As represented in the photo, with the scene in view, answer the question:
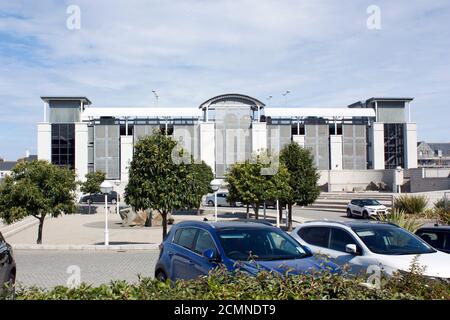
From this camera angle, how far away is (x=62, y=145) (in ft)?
200

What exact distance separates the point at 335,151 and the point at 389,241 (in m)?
53.4

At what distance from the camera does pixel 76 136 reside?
60.2 metres

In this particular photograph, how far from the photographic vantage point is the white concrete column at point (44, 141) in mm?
60469

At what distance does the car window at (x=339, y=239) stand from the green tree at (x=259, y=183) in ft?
54.3

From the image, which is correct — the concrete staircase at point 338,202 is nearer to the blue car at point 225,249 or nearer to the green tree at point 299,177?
the green tree at point 299,177

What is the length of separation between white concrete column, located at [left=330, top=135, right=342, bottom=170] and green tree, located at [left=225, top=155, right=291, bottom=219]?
33746 mm

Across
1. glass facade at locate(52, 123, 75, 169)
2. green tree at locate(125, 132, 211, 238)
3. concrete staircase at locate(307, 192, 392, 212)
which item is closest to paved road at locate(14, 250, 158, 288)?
green tree at locate(125, 132, 211, 238)

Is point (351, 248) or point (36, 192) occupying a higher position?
point (36, 192)

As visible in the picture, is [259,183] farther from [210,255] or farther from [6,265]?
[210,255]

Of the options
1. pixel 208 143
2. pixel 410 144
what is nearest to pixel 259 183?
pixel 208 143

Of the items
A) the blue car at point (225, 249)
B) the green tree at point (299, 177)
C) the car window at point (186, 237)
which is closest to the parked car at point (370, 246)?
the blue car at point (225, 249)

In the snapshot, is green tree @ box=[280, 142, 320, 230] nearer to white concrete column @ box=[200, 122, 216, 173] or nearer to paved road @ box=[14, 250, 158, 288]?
paved road @ box=[14, 250, 158, 288]

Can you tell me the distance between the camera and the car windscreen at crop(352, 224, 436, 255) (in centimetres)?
895

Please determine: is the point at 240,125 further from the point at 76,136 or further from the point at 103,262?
the point at 103,262
